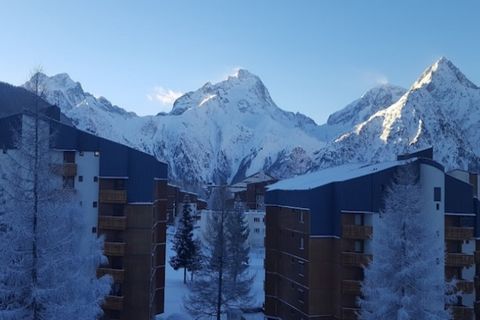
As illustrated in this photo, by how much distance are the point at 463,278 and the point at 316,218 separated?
922 centimetres

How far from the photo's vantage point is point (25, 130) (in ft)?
55.4

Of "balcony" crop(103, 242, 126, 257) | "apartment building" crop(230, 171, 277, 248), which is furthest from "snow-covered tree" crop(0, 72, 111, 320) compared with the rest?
"apartment building" crop(230, 171, 277, 248)

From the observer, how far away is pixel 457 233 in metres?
33.7

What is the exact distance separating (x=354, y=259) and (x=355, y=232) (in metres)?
1.48

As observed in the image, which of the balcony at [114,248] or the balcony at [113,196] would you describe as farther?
the balcony at [113,196]

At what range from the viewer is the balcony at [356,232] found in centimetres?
3275

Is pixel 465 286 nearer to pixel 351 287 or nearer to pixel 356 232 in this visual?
pixel 351 287

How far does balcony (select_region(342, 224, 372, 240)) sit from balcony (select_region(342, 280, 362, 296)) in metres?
2.47

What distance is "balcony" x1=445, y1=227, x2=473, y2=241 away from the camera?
33.6m

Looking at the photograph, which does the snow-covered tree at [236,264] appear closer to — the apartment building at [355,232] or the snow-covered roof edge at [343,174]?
the apartment building at [355,232]

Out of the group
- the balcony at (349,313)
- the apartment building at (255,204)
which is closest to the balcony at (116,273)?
the balcony at (349,313)

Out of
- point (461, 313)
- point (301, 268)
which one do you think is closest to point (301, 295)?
point (301, 268)

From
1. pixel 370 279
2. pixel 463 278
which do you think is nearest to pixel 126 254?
pixel 370 279

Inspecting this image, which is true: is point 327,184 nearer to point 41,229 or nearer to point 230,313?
point 230,313
